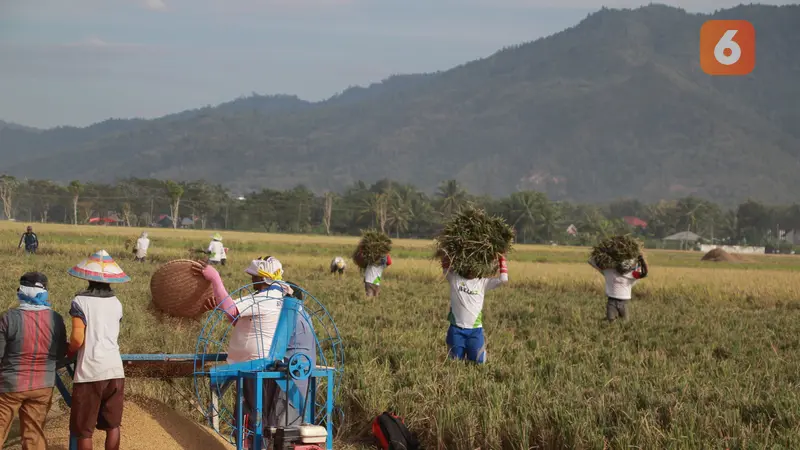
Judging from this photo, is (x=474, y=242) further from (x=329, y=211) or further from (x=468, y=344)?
(x=329, y=211)

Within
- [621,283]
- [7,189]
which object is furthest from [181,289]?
[7,189]

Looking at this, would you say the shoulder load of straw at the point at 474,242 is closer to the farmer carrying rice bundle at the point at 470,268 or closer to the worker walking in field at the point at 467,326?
the farmer carrying rice bundle at the point at 470,268

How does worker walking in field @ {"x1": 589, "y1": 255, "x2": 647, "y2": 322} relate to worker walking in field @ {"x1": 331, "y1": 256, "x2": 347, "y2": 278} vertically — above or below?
above

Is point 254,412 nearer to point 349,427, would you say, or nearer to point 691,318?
point 349,427

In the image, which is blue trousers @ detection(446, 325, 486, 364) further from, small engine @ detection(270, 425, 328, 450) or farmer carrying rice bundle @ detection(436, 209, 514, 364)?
small engine @ detection(270, 425, 328, 450)

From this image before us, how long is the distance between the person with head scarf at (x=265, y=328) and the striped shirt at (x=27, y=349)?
→ 128 centimetres

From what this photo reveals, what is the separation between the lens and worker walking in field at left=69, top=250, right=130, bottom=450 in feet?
22.5

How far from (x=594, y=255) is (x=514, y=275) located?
18007 millimetres

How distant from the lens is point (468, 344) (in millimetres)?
10562

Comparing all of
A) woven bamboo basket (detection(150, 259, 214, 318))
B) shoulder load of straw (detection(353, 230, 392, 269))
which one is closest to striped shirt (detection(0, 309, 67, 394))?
woven bamboo basket (detection(150, 259, 214, 318))

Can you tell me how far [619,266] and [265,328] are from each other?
35.4 ft

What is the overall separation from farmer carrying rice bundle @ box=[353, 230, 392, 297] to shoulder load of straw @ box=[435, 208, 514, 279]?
9.95 metres

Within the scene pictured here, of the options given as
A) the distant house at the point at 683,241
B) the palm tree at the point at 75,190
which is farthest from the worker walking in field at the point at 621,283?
the distant house at the point at 683,241

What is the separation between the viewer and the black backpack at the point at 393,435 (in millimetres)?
7801
